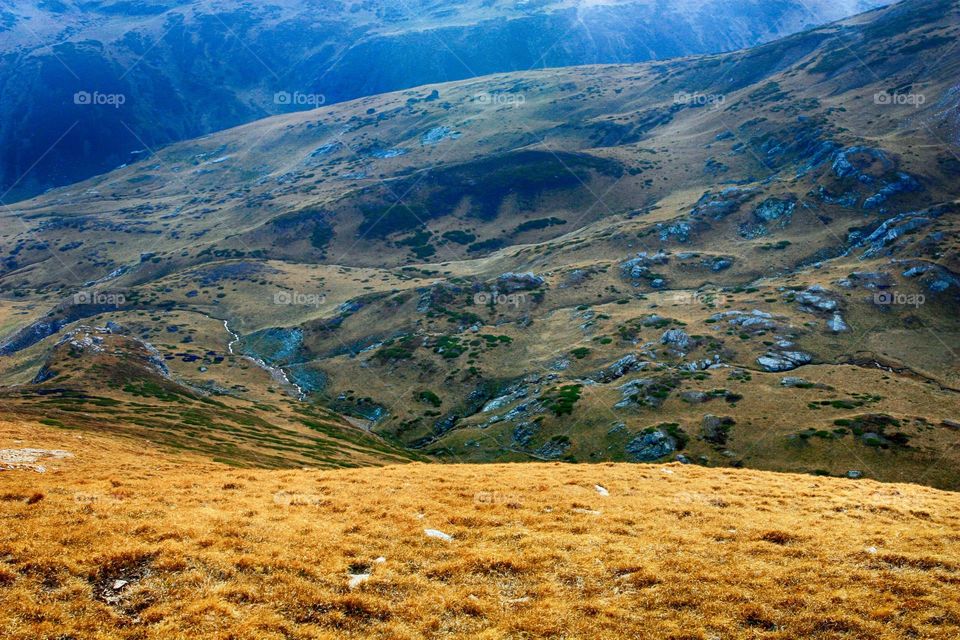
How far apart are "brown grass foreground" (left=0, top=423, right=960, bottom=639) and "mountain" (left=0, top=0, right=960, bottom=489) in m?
27.3

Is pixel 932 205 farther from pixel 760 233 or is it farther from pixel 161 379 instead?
pixel 161 379

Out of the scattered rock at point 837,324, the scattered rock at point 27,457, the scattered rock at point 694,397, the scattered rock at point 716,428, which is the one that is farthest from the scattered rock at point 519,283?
the scattered rock at point 27,457

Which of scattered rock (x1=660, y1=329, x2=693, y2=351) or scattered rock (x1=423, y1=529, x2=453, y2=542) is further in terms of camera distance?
scattered rock (x1=660, y1=329, x2=693, y2=351)

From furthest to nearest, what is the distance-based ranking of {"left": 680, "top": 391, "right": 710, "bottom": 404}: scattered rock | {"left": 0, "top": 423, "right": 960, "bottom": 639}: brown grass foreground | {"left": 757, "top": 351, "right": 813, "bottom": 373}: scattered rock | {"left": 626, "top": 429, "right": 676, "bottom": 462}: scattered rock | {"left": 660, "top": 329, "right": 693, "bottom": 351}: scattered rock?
{"left": 660, "top": 329, "right": 693, "bottom": 351}: scattered rock, {"left": 757, "top": 351, "right": 813, "bottom": 373}: scattered rock, {"left": 680, "top": 391, "right": 710, "bottom": 404}: scattered rock, {"left": 626, "top": 429, "right": 676, "bottom": 462}: scattered rock, {"left": 0, "top": 423, "right": 960, "bottom": 639}: brown grass foreground

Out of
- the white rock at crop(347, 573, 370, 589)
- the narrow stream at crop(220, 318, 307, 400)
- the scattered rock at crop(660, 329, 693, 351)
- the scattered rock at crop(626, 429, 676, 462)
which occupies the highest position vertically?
the white rock at crop(347, 573, 370, 589)

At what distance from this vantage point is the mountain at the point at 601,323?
66.4 meters

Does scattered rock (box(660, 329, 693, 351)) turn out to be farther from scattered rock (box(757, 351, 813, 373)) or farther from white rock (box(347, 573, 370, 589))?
white rock (box(347, 573, 370, 589))

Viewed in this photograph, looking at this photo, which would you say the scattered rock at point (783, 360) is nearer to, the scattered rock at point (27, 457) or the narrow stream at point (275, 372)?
the narrow stream at point (275, 372)

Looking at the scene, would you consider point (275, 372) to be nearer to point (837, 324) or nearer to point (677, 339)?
point (677, 339)

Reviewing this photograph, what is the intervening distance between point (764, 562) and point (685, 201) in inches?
6809

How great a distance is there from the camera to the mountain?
66.4m

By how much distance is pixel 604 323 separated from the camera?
107 m

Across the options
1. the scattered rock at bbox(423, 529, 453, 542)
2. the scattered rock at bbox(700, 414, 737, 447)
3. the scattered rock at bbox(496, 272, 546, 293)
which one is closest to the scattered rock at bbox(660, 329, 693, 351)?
the scattered rock at bbox(700, 414, 737, 447)

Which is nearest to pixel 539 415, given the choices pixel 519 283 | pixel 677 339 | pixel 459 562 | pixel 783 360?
pixel 677 339
